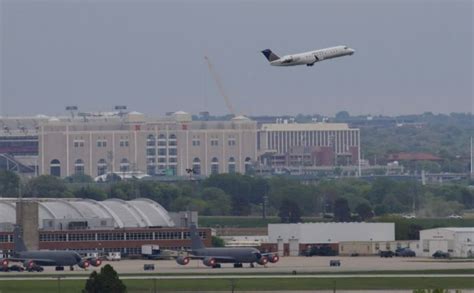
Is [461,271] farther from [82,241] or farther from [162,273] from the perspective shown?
[82,241]

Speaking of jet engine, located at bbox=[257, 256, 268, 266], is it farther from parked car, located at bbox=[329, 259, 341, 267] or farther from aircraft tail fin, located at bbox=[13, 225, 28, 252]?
aircraft tail fin, located at bbox=[13, 225, 28, 252]

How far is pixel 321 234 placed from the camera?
16850 cm

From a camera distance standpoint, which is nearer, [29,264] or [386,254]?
[29,264]

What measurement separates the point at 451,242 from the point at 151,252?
1977cm

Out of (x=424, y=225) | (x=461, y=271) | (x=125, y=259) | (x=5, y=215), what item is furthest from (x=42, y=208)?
(x=461, y=271)

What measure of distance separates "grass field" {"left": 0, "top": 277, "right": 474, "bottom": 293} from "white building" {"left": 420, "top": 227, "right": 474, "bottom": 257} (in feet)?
105

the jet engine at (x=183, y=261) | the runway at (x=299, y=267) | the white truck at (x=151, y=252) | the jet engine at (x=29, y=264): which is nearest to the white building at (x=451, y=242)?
the runway at (x=299, y=267)

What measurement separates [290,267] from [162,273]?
10.7m

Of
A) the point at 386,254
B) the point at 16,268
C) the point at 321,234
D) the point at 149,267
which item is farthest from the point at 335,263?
the point at 321,234

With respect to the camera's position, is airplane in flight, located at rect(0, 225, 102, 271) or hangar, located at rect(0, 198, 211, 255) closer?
airplane in flight, located at rect(0, 225, 102, 271)

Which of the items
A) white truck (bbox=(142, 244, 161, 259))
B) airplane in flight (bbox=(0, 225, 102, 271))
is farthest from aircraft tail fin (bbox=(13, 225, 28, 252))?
white truck (bbox=(142, 244, 161, 259))

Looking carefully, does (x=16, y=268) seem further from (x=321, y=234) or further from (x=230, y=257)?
(x=321, y=234)

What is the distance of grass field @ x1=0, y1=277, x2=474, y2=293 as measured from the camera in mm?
121188

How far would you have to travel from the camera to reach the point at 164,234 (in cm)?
17075
